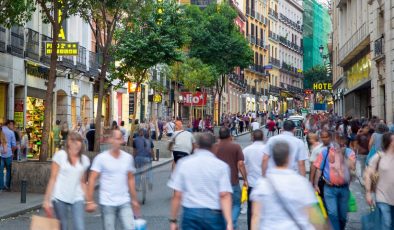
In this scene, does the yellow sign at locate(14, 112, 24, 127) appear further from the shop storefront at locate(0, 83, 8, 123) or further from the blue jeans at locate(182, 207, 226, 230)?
the blue jeans at locate(182, 207, 226, 230)

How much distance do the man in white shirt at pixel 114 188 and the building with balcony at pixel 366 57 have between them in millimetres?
22158

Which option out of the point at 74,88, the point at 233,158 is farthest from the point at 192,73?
the point at 233,158

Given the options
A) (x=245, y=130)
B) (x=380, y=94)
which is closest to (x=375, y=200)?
(x=380, y=94)

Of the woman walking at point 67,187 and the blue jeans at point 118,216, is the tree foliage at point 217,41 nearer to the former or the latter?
the woman walking at point 67,187

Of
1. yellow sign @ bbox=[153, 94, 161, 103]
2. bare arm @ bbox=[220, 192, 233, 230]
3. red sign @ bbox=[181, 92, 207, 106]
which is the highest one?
yellow sign @ bbox=[153, 94, 161, 103]

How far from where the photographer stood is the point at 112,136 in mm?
9539

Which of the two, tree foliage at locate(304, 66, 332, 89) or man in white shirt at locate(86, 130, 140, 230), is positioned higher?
tree foliage at locate(304, 66, 332, 89)

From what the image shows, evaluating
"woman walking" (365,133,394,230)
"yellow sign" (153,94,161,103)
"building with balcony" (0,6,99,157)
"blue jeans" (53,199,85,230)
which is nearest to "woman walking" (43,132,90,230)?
"blue jeans" (53,199,85,230)

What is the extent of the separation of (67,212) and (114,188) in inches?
26.2

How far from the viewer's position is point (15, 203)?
53.3 feet

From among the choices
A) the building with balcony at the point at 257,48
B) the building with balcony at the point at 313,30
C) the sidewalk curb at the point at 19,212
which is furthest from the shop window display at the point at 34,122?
the building with balcony at the point at 313,30

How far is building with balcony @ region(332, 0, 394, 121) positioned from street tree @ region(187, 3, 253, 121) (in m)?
8.27

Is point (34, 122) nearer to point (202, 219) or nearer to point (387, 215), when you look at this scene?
point (387, 215)

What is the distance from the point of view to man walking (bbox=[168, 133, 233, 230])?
7.67 metres
